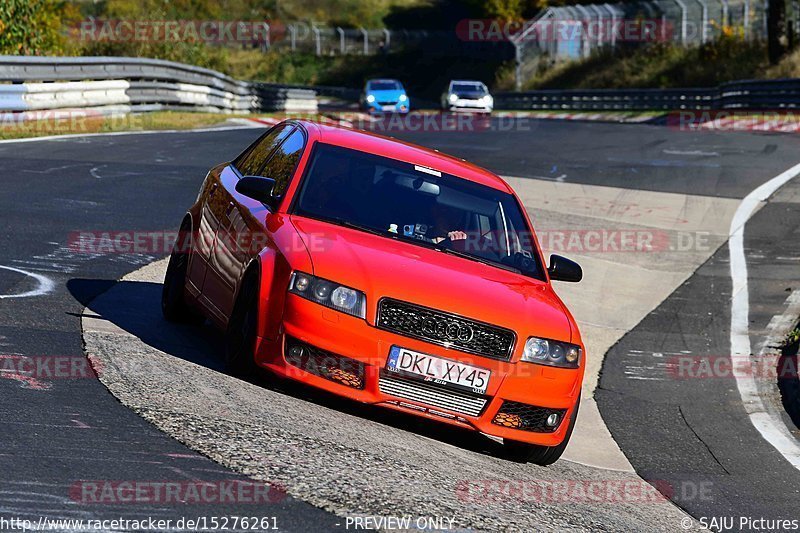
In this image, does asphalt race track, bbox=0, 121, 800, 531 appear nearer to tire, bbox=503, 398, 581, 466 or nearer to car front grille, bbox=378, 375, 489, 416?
tire, bbox=503, 398, 581, 466

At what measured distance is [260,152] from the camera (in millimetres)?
8844

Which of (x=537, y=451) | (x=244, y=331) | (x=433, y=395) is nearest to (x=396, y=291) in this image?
(x=433, y=395)

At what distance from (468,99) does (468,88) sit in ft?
3.59

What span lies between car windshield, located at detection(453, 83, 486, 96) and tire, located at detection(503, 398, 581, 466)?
124ft

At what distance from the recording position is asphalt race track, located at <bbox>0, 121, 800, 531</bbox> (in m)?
5.29

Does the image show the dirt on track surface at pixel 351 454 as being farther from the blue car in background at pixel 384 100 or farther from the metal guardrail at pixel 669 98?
the blue car in background at pixel 384 100

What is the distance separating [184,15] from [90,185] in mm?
75345

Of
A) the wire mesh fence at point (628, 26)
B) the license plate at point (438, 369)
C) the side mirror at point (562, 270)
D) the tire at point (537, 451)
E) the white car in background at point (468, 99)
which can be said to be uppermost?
the side mirror at point (562, 270)

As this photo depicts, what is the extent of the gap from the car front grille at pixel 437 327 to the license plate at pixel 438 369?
85 mm

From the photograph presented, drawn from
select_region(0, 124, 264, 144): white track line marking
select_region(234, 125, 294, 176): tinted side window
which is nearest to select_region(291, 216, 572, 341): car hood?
select_region(234, 125, 294, 176): tinted side window

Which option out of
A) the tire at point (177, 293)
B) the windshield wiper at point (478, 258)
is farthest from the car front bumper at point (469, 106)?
the windshield wiper at point (478, 258)

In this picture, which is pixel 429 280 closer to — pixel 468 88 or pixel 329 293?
pixel 329 293

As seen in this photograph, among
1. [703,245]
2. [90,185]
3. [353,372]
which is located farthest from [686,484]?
[90,185]

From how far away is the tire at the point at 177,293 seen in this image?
8617 mm
